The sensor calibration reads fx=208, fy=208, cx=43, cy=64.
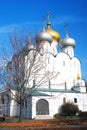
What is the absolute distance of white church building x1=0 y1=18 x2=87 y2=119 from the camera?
35719 millimetres

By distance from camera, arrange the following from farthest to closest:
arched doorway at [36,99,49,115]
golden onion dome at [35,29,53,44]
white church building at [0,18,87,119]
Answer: golden onion dome at [35,29,53,44] < white church building at [0,18,87,119] < arched doorway at [36,99,49,115]

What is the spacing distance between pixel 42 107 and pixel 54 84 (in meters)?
8.07

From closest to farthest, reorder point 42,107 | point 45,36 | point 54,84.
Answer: point 42,107 → point 54,84 → point 45,36

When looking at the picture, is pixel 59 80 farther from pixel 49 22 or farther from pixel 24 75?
pixel 24 75

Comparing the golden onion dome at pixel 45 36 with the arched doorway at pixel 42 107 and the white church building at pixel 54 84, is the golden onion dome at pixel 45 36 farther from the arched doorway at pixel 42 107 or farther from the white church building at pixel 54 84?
the arched doorway at pixel 42 107

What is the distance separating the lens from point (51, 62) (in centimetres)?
4366

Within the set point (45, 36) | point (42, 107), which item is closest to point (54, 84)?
point (42, 107)

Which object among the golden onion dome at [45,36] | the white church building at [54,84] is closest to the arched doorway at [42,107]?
the white church building at [54,84]

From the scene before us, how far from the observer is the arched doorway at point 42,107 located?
3491cm

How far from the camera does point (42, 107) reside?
117 ft

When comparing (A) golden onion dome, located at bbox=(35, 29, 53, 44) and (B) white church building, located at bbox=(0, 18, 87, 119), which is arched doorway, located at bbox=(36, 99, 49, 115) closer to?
(B) white church building, located at bbox=(0, 18, 87, 119)

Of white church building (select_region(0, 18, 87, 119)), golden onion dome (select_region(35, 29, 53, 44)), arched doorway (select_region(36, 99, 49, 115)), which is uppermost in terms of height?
golden onion dome (select_region(35, 29, 53, 44))

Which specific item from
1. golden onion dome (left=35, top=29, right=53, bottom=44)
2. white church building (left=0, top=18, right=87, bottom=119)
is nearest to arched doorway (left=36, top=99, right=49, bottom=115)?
white church building (left=0, top=18, right=87, bottom=119)

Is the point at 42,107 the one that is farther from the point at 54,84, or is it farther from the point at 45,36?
the point at 45,36
